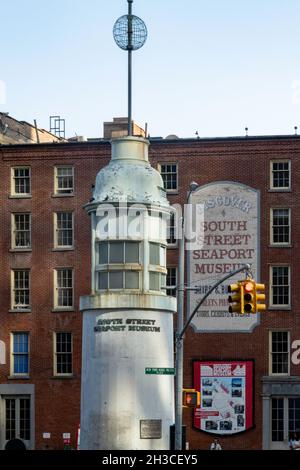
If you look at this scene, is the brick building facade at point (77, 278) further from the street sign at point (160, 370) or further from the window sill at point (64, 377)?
the street sign at point (160, 370)

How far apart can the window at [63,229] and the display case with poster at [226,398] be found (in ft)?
34.2

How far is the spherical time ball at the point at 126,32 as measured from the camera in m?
40.6

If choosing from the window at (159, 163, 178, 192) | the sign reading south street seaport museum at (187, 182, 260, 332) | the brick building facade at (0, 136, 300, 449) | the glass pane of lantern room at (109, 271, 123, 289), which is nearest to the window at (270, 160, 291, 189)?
the brick building facade at (0, 136, 300, 449)

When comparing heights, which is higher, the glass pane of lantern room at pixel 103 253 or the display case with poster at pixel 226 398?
the glass pane of lantern room at pixel 103 253

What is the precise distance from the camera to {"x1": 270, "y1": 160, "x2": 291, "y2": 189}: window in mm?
64312

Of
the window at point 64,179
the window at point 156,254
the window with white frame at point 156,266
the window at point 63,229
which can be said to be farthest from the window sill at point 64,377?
the window at point 156,254

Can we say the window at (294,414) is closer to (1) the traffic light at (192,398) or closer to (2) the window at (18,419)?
(2) the window at (18,419)

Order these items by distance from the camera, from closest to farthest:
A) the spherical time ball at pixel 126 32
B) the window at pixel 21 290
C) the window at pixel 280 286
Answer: the spherical time ball at pixel 126 32 → the window at pixel 280 286 → the window at pixel 21 290

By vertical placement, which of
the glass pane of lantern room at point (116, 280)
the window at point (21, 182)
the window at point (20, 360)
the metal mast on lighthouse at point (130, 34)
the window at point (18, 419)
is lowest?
the window at point (18, 419)

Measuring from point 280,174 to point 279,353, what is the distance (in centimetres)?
965

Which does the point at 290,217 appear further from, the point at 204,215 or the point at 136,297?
the point at 136,297

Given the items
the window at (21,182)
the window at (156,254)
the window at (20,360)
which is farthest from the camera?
the window at (21,182)

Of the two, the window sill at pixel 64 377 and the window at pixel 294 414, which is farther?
the window sill at pixel 64 377

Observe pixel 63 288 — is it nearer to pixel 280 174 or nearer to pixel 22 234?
pixel 22 234
